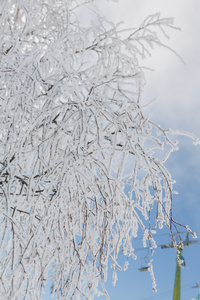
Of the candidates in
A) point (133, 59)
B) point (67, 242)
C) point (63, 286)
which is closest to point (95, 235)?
point (67, 242)

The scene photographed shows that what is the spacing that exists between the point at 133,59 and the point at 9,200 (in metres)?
1.14

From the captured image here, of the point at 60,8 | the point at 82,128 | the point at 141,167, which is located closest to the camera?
the point at 82,128

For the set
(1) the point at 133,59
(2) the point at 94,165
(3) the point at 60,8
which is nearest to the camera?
(2) the point at 94,165

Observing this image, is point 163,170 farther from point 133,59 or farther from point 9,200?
point 133,59

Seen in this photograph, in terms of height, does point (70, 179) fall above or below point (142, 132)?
below

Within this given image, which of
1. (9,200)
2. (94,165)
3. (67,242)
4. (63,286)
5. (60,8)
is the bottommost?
A: (63,286)

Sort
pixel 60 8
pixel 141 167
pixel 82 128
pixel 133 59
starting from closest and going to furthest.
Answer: pixel 82 128 → pixel 141 167 → pixel 133 59 → pixel 60 8

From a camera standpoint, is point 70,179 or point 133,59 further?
point 133,59

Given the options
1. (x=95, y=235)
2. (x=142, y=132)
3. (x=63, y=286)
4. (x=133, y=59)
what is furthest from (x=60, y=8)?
(x=63, y=286)

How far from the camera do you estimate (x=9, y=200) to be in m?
1.90

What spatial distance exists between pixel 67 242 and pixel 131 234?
327 mm

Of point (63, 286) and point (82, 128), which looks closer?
point (82, 128)

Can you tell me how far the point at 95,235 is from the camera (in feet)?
6.51

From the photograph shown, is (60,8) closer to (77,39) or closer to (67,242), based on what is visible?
(77,39)
